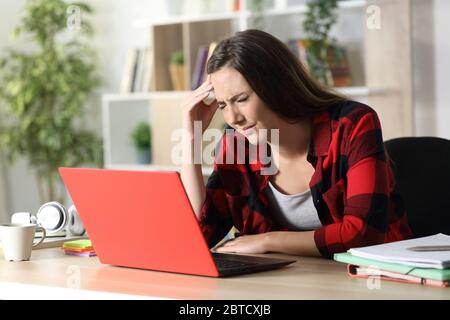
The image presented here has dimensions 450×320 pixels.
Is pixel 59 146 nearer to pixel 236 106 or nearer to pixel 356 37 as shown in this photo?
pixel 356 37

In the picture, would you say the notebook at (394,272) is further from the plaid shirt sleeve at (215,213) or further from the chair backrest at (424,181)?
the chair backrest at (424,181)

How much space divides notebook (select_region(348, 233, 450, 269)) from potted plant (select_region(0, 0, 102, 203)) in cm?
340

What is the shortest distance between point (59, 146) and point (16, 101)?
0.35 metres

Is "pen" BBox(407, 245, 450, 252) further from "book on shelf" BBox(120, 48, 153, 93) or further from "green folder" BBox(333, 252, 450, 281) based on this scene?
"book on shelf" BBox(120, 48, 153, 93)

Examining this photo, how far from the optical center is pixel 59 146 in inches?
183

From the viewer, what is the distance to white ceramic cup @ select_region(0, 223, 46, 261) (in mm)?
1630

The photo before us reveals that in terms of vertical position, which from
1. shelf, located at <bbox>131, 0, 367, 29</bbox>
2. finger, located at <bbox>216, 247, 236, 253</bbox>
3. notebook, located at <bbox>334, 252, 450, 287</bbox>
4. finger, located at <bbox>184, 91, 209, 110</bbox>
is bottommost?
finger, located at <bbox>216, 247, 236, 253</bbox>

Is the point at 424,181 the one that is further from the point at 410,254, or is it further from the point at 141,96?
the point at 141,96

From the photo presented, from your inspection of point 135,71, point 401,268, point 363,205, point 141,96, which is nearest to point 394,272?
point 401,268

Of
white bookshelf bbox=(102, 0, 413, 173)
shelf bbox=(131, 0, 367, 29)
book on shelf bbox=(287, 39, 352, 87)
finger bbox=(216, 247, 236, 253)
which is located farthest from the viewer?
book on shelf bbox=(287, 39, 352, 87)

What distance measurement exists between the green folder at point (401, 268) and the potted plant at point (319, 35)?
2311mm

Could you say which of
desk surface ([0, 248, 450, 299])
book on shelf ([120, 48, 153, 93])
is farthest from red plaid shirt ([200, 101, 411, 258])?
book on shelf ([120, 48, 153, 93])
